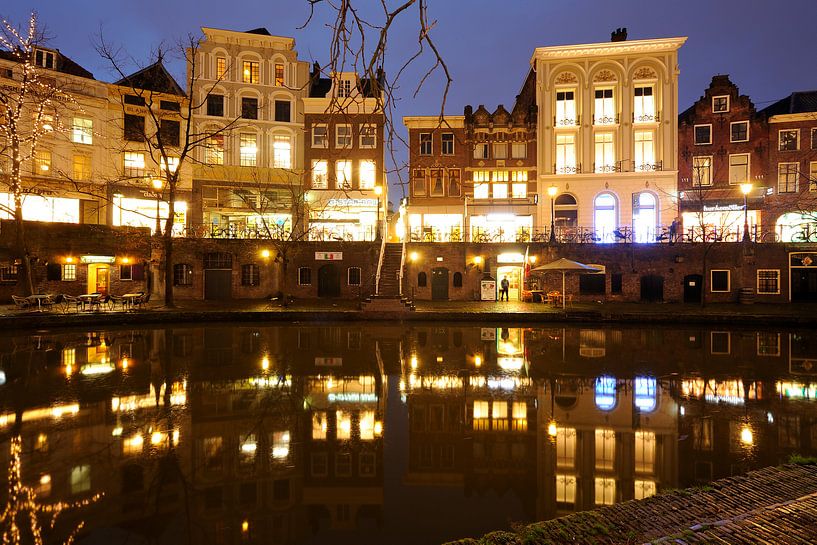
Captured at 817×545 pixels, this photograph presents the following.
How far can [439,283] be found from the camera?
28.5 meters

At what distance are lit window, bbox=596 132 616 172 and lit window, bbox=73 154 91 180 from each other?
3533cm

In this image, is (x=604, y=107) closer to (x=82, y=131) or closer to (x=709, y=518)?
(x=709, y=518)

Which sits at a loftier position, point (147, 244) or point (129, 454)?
point (147, 244)

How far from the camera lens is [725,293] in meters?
27.4

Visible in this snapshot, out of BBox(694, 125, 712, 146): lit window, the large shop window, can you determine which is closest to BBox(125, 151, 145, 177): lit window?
the large shop window

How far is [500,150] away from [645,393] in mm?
27291

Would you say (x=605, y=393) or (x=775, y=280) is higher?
(x=775, y=280)

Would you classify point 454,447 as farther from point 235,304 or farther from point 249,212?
point 249,212

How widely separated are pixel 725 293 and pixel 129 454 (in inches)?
1253

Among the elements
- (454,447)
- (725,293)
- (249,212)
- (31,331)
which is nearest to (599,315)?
(725,293)

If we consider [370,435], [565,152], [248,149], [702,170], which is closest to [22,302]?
[248,149]

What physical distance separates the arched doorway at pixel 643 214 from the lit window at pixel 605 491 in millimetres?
29644

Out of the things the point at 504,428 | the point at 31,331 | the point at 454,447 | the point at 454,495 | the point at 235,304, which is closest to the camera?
the point at 454,495

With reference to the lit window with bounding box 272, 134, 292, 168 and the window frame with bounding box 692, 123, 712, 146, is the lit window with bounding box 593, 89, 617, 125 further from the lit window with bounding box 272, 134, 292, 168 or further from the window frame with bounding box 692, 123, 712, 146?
the lit window with bounding box 272, 134, 292, 168
